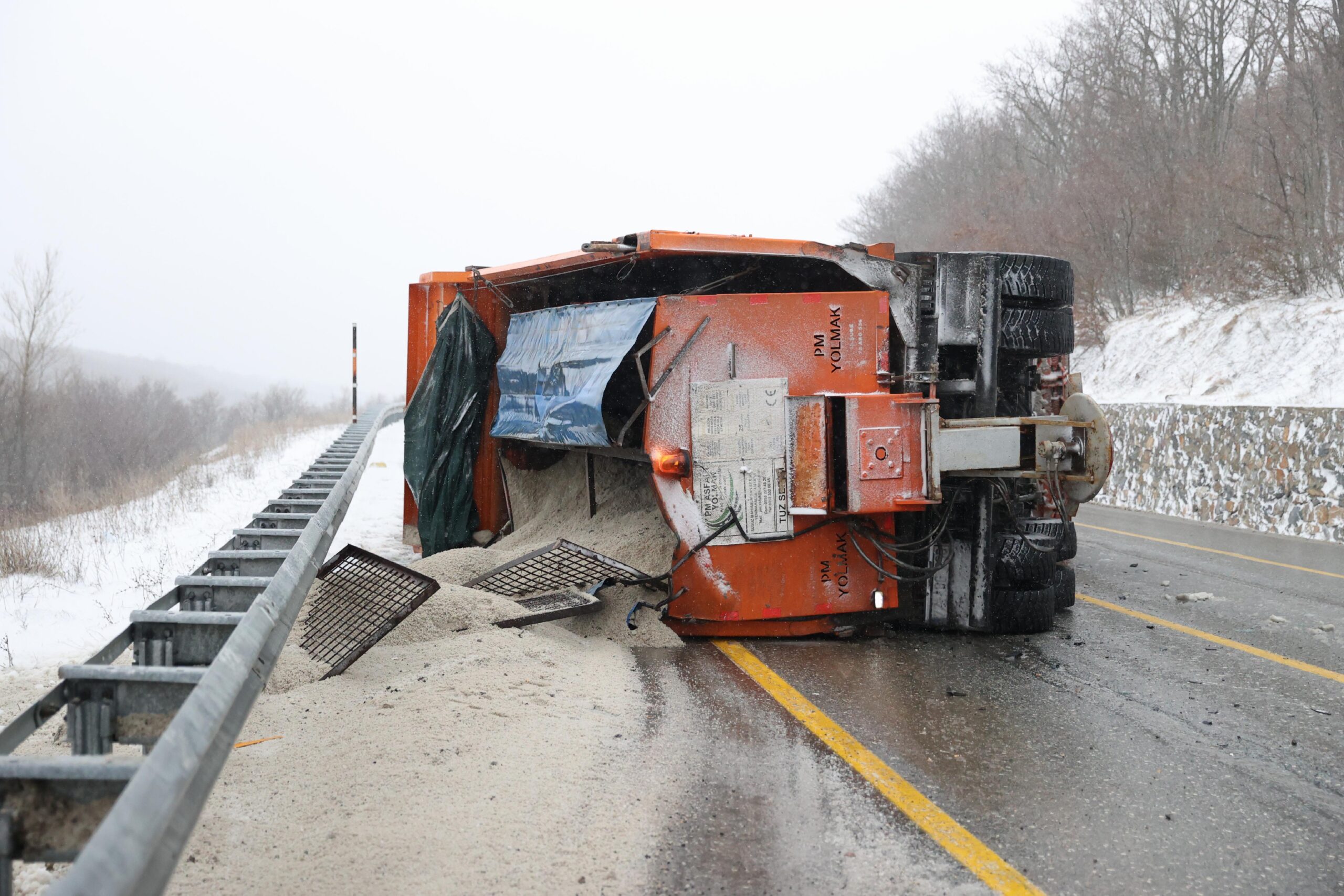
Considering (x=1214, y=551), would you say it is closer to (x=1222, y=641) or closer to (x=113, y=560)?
(x=1222, y=641)

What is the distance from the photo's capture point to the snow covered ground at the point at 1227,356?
15430mm

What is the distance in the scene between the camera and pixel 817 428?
6297 mm

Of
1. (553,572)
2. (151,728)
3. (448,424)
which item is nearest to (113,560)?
(448,424)

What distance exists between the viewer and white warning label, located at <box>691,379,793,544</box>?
6.33 meters

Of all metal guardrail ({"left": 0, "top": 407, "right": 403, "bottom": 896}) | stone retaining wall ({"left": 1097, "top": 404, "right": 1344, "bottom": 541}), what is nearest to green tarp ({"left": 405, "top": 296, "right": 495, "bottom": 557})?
metal guardrail ({"left": 0, "top": 407, "right": 403, "bottom": 896})

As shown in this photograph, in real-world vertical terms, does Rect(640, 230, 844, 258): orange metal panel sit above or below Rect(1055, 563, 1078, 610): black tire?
above

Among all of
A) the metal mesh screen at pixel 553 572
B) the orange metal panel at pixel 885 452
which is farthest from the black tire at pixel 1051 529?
the metal mesh screen at pixel 553 572

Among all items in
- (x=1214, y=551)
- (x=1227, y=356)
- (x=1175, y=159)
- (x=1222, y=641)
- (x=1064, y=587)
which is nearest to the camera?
(x=1222, y=641)

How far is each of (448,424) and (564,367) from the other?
218 cm

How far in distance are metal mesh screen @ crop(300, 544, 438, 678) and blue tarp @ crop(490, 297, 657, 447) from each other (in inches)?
63.9

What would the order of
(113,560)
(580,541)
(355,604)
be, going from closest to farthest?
1. (355,604)
2. (580,541)
3. (113,560)

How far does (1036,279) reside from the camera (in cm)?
681

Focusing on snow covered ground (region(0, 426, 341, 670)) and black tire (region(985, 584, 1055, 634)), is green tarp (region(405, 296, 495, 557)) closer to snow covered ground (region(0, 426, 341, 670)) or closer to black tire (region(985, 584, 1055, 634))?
snow covered ground (region(0, 426, 341, 670))

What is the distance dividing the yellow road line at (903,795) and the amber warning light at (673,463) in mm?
1297
